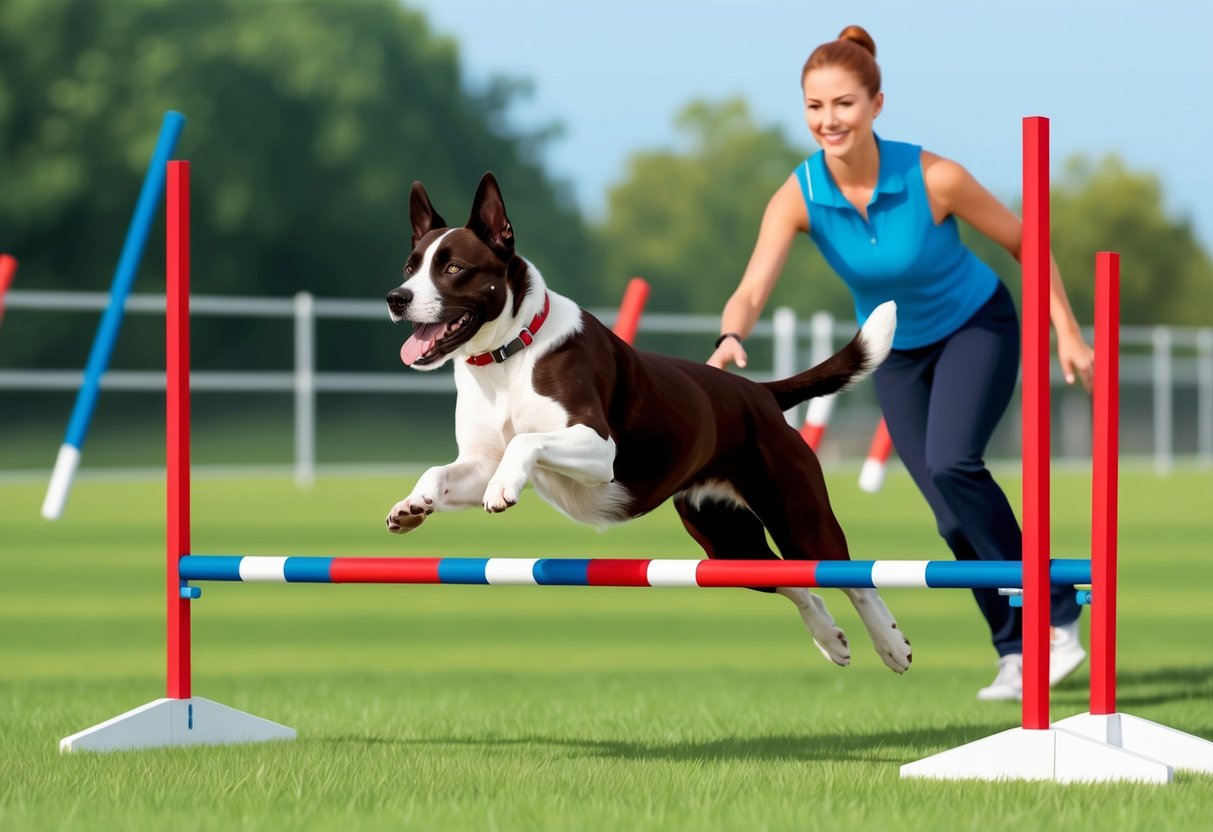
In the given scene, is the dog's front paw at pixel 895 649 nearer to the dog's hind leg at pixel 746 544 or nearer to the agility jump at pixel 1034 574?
the dog's hind leg at pixel 746 544

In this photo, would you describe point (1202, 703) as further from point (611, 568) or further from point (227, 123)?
point (227, 123)

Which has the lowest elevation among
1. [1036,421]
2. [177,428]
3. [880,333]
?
[177,428]

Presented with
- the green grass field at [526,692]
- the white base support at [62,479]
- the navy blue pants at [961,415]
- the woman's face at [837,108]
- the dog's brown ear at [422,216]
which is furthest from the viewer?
the white base support at [62,479]

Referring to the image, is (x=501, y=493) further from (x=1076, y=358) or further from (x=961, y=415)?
(x=1076, y=358)

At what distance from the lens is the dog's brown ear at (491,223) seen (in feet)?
14.5

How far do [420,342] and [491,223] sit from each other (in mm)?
361

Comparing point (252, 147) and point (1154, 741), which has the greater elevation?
point (252, 147)

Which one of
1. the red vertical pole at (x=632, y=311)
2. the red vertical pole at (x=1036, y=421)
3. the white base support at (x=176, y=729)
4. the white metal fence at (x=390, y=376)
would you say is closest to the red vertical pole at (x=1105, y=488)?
the red vertical pole at (x=1036, y=421)

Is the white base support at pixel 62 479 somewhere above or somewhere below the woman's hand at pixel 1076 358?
below

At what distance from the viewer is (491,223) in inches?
175

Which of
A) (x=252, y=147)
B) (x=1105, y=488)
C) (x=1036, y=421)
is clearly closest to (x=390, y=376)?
(x=252, y=147)

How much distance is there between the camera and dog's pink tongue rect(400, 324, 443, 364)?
432cm

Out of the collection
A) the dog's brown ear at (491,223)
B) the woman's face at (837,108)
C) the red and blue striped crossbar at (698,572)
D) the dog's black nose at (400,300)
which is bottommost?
the red and blue striped crossbar at (698,572)

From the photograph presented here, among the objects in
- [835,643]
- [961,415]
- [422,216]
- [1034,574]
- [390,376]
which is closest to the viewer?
[1034,574]
